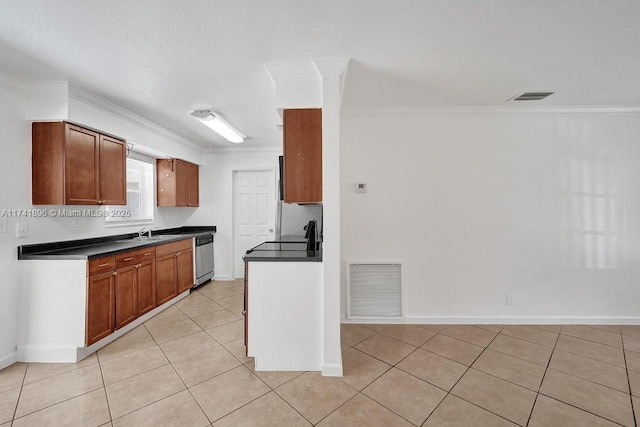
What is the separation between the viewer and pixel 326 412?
1.71 metres

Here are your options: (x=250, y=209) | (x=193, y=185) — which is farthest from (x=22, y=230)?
(x=250, y=209)

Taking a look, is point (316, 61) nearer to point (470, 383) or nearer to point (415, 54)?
point (415, 54)

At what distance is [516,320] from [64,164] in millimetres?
4982

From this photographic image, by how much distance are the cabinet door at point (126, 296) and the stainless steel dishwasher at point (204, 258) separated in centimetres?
138

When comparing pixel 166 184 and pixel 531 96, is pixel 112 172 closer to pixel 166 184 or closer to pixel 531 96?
pixel 166 184

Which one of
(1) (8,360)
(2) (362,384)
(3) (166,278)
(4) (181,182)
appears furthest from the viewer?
(4) (181,182)

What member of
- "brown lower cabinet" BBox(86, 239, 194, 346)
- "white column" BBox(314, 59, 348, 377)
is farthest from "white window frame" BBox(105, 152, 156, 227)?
"white column" BBox(314, 59, 348, 377)

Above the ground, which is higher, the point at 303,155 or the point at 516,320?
the point at 303,155

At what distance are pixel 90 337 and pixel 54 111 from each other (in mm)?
2102

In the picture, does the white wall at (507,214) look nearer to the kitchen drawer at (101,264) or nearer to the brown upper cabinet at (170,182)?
the kitchen drawer at (101,264)

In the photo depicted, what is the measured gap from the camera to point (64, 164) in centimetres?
242

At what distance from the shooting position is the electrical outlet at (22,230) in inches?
91.6

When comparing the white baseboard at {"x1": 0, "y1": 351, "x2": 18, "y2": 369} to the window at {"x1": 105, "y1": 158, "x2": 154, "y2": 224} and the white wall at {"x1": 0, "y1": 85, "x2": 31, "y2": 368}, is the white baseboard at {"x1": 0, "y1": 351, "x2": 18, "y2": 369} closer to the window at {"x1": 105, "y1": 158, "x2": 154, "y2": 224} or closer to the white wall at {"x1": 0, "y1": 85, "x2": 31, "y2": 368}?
the white wall at {"x1": 0, "y1": 85, "x2": 31, "y2": 368}

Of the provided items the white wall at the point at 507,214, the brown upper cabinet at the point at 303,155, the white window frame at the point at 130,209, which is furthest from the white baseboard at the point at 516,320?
the white window frame at the point at 130,209
